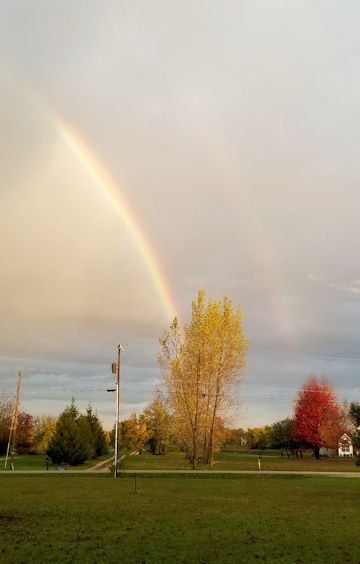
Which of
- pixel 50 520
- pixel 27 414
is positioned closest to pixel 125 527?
pixel 50 520

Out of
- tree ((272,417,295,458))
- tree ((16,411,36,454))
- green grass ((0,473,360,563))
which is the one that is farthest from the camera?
tree ((272,417,295,458))

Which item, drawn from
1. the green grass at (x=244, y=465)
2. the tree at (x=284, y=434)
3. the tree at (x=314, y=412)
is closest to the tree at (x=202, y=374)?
the green grass at (x=244, y=465)

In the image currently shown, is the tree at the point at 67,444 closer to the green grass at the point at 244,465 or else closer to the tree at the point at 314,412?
the green grass at the point at 244,465

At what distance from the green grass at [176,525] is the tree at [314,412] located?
1971 inches

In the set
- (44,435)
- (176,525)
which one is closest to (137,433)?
(44,435)

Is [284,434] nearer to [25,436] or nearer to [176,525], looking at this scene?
[25,436]

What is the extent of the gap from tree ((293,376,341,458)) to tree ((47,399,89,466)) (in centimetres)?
3888

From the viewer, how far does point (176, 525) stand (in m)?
15.5

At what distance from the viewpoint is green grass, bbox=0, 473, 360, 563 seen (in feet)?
38.7

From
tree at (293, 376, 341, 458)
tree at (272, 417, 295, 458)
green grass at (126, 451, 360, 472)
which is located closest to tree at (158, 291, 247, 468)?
green grass at (126, 451, 360, 472)

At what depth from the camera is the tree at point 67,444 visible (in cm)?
4803

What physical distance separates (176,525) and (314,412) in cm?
6432

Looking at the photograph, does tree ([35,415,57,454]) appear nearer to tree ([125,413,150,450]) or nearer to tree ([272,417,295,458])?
tree ([125,413,150,450])

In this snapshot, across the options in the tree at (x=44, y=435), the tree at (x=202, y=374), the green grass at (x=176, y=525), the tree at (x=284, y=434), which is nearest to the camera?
the green grass at (x=176, y=525)
